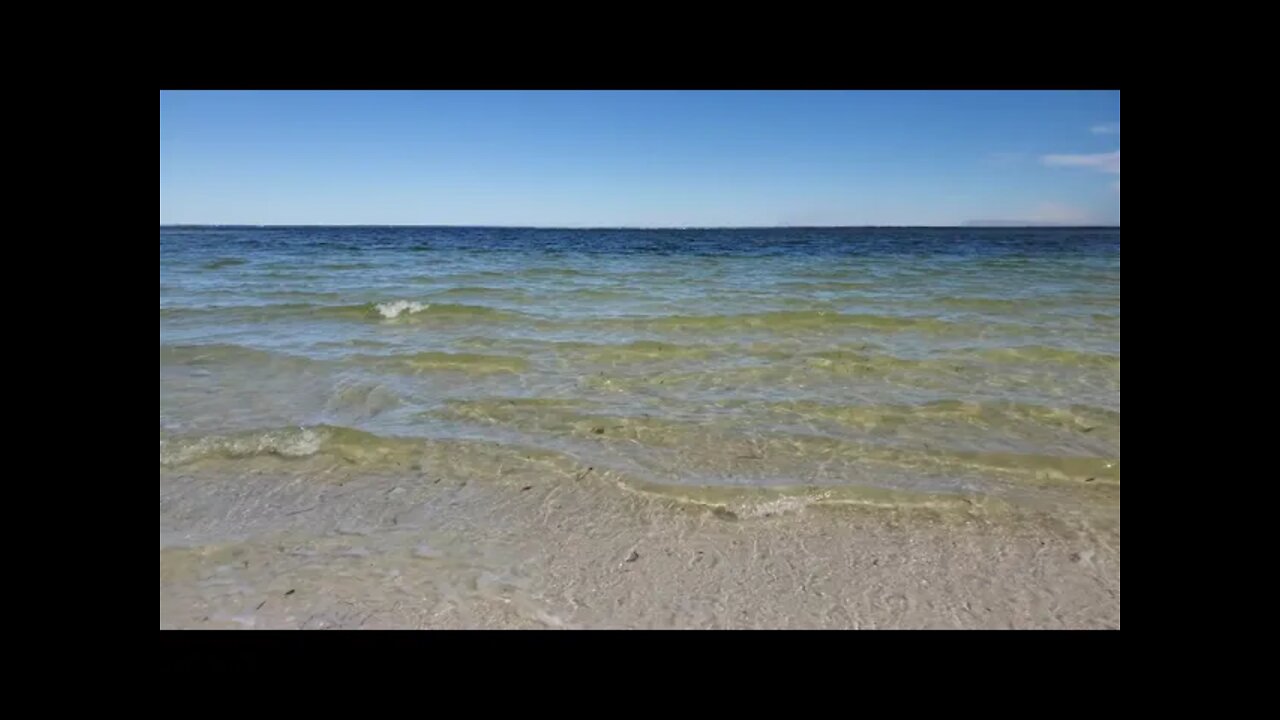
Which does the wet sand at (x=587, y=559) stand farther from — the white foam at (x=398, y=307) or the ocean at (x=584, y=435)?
the white foam at (x=398, y=307)

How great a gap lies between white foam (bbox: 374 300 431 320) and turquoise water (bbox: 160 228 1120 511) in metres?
0.05

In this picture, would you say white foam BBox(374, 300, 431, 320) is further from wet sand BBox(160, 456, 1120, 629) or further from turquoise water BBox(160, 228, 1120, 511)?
wet sand BBox(160, 456, 1120, 629)

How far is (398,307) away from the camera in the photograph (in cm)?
1212

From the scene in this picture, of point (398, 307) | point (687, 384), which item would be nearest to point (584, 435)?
point (687, 384)

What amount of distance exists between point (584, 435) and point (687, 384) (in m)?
1.86

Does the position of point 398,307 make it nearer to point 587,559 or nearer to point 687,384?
point 687,384

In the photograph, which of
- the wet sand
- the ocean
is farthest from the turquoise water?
the wet sand

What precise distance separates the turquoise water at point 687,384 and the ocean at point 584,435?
37mm

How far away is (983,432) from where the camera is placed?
553 centimetres

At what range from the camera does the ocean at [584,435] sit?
12.0ft

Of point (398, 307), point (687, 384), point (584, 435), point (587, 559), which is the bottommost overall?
point (587, 559)

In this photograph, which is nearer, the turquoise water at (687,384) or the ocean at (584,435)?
the ocean at (584,435)

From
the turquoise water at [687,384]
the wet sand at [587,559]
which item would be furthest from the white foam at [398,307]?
the wet sand at [587,559]
